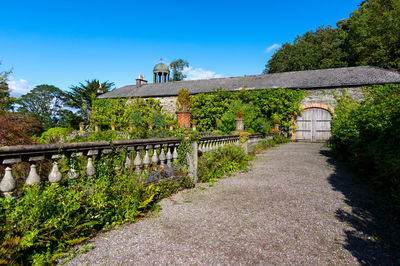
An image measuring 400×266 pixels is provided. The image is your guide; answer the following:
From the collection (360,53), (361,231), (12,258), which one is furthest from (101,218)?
(360,53)

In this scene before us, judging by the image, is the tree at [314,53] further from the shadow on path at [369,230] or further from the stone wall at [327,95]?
the shadow on path at [369,230]

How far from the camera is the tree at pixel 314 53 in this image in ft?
87.4

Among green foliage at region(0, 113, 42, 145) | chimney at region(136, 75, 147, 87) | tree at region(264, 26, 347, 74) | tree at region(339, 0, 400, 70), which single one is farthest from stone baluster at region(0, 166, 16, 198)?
tree at region(264, 26, 347, 74)

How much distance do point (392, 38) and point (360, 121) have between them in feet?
67.9

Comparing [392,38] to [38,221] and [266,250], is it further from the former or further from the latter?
[38,221]

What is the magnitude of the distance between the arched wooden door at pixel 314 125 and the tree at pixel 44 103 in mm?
28711

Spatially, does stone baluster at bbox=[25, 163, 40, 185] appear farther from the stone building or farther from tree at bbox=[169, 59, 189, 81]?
tree at bbox=[169, 59, 189, 81]

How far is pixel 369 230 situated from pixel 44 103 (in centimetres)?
3810

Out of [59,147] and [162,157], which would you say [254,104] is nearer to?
[162,157]

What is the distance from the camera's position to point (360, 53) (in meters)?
23.6

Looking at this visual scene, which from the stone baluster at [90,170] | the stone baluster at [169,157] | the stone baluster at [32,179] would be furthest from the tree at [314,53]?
the stone baluster at [32,179]

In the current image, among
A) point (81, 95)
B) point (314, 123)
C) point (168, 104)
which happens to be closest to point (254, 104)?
point (314, 123)

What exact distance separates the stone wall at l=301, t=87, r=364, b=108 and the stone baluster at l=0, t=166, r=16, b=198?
1765 centimetres

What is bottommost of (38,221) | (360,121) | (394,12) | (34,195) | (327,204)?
(327,204)
